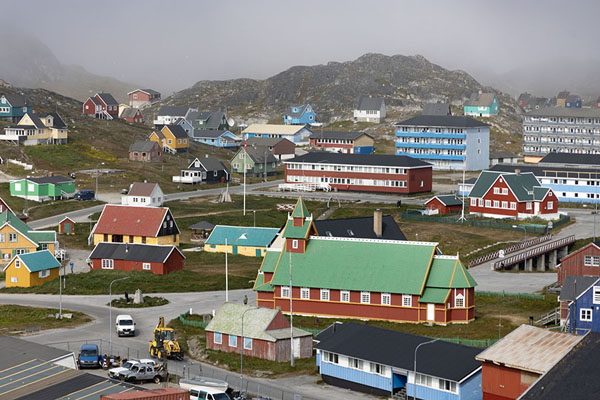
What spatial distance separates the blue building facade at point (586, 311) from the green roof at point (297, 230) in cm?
2217

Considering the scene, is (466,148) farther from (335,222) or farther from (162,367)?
(162,367)

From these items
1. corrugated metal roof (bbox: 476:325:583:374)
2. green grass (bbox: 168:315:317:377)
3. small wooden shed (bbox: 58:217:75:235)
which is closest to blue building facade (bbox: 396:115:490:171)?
small wooden shed (bbox: 58:217:75:235)

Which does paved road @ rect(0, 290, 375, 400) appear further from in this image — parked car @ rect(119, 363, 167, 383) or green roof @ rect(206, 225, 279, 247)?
green roof @ rect(206, 225, 279, 247)

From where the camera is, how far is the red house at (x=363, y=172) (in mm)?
148750

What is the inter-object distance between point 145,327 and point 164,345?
1041 centimetres

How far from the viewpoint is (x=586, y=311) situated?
67.0 m

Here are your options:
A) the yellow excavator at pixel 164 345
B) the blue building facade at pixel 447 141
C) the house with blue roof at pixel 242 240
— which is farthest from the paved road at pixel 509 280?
the blue building facade at pixel 447 141

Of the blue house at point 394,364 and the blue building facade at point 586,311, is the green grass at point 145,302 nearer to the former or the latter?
the blue house at point 394,364

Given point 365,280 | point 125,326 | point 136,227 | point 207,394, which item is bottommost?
point 207,394

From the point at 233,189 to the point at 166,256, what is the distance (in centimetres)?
5867

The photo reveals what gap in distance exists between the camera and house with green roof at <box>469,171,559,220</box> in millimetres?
124625

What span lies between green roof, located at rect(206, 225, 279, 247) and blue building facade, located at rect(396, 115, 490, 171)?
79.0m

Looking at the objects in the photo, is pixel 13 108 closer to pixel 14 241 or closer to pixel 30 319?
pixel 14 241

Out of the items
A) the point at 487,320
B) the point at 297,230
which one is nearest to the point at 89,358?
the point at 297,230
